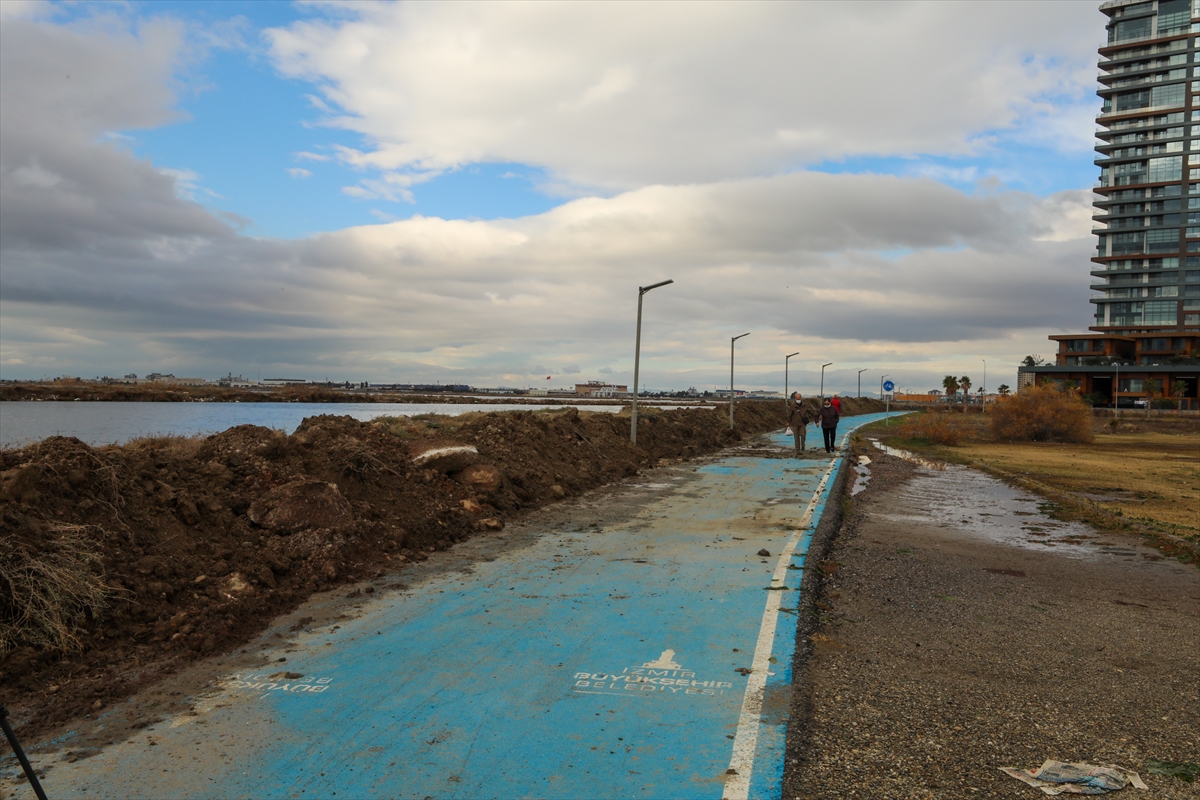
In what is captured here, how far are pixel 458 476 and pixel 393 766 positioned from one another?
9.59 m

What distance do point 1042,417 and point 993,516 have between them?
33.5 metres

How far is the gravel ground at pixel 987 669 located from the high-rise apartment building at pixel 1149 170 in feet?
470

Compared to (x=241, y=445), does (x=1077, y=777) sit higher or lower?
lower

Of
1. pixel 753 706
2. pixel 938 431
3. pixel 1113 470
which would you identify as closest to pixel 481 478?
pixel 753 706

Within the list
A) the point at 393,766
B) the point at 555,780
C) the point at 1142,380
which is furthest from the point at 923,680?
the point at 1142,380

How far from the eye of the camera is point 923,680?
18.2 feet

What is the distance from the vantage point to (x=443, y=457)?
13648mm

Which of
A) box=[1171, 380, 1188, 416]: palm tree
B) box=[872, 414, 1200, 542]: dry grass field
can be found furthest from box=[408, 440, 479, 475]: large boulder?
box=[1171, 380, 1188, 416]: palm tree

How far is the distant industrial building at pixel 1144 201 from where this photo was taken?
122m

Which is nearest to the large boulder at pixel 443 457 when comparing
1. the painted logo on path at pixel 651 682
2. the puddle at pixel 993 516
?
the puddle at pixel 993 516

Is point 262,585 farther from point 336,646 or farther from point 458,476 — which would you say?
point 458,476

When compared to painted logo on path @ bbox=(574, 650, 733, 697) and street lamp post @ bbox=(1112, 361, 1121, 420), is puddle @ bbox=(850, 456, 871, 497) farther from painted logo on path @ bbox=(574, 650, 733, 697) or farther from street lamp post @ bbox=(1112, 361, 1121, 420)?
street lamp post @ bbox=(1112, 361, 1121, 420)

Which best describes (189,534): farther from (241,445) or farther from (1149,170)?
(1149,170)

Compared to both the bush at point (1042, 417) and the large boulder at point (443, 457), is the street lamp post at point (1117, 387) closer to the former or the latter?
the bush at point (1042, 417)
